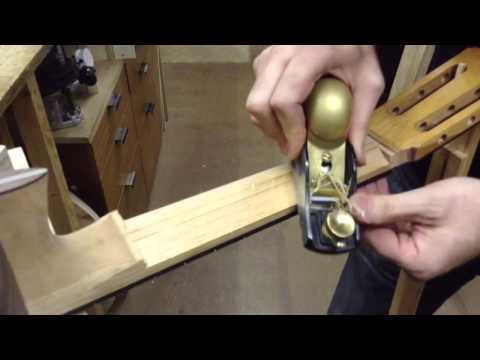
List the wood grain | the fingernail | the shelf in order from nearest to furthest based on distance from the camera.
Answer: the fingernail → the wood grain → the shelf

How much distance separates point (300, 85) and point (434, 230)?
0.74 ft

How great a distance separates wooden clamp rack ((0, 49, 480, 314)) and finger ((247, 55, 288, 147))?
52 millimetres

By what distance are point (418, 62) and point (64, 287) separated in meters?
0.68

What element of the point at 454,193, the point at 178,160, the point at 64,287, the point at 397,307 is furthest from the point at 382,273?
the point at 178,160

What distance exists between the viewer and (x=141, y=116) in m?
1.46

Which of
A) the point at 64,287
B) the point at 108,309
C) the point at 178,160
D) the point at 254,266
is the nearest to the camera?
the point at 64,287

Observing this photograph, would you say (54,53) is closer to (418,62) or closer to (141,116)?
(141,116)

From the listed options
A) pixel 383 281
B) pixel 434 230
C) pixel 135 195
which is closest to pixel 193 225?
pixel 434 230

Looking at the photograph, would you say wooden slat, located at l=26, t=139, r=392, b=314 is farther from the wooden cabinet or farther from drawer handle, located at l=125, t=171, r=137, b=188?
drawer handle, located at l=125, t=171, r=137, b=188

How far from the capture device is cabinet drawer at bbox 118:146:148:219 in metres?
1.26

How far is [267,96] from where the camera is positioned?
0.48m

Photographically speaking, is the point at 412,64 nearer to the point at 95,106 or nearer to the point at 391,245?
the point at 391,245

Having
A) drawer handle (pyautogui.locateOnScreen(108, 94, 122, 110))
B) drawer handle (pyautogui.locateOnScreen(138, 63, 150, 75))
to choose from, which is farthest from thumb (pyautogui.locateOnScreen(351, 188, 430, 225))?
drawer handle (pyautogui.locateOnScreen(138, 63, 150, 75))

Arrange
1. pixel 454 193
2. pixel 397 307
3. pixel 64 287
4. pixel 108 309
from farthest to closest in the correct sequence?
pixel 108 309 → pixel 397 307 → pixel 454 193 → pixel 64 287
